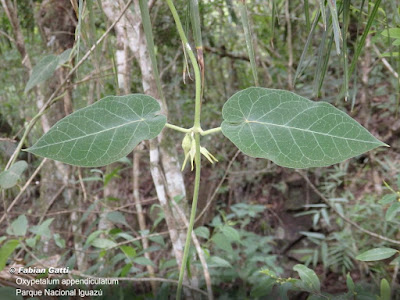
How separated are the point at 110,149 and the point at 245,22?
0.24 m

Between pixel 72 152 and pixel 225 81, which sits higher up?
pixel 72 152

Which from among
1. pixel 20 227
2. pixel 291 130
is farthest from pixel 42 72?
pixel 291 130

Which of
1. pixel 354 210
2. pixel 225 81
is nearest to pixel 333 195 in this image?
pixel 354 210

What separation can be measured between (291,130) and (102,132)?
0.68 feet

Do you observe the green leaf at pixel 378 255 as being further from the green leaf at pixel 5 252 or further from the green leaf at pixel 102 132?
the green leaf at pixel 5 252

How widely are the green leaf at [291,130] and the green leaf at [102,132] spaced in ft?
0.30

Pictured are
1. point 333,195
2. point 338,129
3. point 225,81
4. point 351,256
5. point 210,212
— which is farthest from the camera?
point 225,81

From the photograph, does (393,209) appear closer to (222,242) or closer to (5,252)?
(222,242)

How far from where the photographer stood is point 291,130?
40cm

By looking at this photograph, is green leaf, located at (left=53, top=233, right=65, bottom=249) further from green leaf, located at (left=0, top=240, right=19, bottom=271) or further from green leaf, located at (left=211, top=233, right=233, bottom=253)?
green leaf, located at (left=211, top=233, right=233, bottom=253)

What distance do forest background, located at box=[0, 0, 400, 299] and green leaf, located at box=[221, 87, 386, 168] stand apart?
281 mm

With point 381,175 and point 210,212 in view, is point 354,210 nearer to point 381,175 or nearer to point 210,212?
point 381,175

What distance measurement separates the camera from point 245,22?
0.49 m

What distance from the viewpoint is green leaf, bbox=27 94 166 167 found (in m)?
0.40
